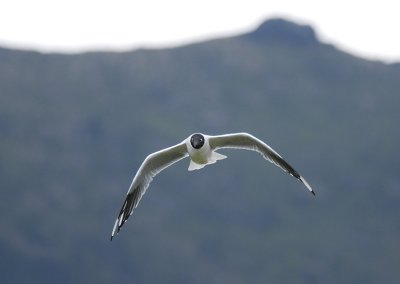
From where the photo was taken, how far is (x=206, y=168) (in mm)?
114188

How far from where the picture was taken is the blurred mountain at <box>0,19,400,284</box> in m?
103

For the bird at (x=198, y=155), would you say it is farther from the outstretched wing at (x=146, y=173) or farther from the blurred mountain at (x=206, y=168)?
the blurred mountain at (x=206, y=168)

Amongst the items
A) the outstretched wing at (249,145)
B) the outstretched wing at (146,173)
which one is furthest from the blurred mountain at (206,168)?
the outstretched wing at (249,145)

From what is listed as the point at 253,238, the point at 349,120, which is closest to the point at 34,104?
the point at 253,238

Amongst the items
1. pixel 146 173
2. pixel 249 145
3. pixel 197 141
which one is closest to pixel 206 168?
pixel 146 173

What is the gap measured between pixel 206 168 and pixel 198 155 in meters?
95.0

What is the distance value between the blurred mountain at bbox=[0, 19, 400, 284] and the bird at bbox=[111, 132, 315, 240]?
78.3 m

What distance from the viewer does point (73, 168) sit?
376 feet

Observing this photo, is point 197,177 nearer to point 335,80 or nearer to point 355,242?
point 355,242

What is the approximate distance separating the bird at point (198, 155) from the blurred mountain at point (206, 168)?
3082 inches

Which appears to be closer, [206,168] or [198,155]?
[198,155]

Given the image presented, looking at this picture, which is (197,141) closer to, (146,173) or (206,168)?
(146,173)

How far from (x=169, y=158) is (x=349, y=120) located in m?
112

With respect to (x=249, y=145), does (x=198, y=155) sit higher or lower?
higher
